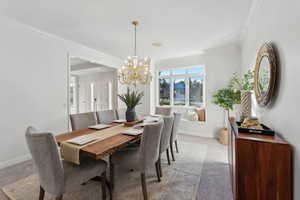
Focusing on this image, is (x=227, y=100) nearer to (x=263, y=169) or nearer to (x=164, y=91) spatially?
(x=164, y=91)

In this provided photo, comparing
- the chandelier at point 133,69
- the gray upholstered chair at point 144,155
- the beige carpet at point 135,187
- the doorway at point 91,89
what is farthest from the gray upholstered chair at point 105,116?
the doorway at point 91,89

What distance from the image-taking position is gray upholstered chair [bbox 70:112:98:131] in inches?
91.6

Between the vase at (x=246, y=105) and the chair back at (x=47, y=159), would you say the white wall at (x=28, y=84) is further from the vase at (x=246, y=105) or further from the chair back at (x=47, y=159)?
the vase at (x=246, y=105)

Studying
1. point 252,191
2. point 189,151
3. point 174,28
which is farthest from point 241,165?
point 174,28

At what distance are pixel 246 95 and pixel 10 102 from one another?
388cm

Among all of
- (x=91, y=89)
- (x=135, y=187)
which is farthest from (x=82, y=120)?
(x=91, y=89)

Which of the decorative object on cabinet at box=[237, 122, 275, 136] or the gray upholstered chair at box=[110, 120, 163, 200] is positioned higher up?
the decorative object on cabinet at box=[237, 122, 275, 136]

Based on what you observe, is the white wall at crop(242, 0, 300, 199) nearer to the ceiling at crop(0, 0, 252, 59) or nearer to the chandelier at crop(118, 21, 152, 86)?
the ceiling at crop(0, 0, 252, 59)

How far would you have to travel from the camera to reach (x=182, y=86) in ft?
16.4

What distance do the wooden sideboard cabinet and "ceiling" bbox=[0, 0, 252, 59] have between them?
202 centimetres

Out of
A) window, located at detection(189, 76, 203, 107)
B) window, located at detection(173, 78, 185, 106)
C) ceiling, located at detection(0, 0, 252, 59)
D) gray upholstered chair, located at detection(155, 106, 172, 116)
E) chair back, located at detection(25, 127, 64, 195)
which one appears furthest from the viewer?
window, located at detection(173, 78, 185, 106)

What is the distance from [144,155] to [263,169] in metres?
1.11

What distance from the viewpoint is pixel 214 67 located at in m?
3.99

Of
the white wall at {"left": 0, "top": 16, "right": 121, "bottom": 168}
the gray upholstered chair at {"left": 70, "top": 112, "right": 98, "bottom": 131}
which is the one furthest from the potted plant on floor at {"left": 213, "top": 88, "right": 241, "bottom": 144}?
the white wall at {"left": 0, "top": 16, "right": 121, "bottom": 168}
